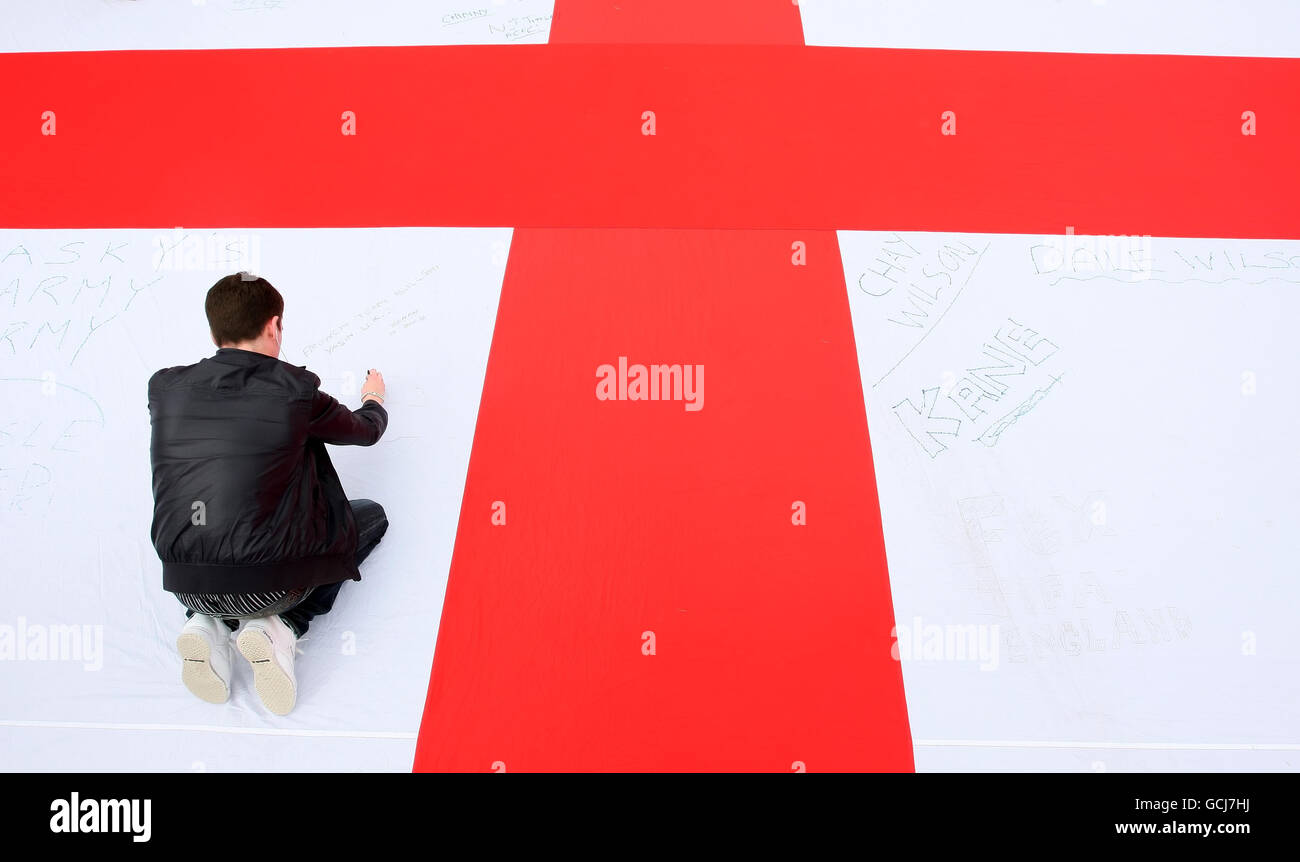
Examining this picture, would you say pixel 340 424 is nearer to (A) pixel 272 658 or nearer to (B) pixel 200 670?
(A) pixel 272 658

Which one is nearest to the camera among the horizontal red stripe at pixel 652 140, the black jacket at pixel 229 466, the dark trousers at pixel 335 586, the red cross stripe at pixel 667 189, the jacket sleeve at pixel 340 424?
the black jacket at pixel 229 466

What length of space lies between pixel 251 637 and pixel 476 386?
1107 mm

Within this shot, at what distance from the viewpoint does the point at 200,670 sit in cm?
234

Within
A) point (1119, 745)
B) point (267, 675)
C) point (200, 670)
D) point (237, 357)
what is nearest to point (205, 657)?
point (200, 670)

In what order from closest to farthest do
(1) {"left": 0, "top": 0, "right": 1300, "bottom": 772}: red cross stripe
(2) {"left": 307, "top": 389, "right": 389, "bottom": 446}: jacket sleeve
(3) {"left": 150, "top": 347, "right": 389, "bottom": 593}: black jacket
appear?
(3) {"left": 150, "top": 347, "right": 389, "bottom": 593}: black jacket
(2) {"left": 307, "top": 389, "right": 389, "bottom": 446}: jacket sleeve
(1) {"left": 0, "top": 0, "right": 1300, "bottom": 772}: red cross stripe

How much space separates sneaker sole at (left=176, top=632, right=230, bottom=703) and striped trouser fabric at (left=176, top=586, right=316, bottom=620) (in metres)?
0.09

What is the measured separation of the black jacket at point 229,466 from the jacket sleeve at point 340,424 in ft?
0.03

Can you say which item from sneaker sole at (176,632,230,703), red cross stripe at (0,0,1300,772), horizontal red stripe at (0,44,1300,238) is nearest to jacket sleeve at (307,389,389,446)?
red cross stripe at (0,0,1300,772)

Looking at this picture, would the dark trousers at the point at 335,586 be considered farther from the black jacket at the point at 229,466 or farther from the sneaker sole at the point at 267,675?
the black jacket at the point at 229,466

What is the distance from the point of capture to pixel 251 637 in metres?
2.29

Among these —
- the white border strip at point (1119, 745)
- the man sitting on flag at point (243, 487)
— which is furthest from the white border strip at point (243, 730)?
the white border strip at point (1119, 745)

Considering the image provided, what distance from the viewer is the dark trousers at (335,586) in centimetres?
253

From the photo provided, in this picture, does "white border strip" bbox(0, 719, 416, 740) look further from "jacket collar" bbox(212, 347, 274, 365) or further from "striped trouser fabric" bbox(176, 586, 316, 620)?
"jacket collar" bbox(212, 347, 274, 365)

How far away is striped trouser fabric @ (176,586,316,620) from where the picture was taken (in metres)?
2.23
